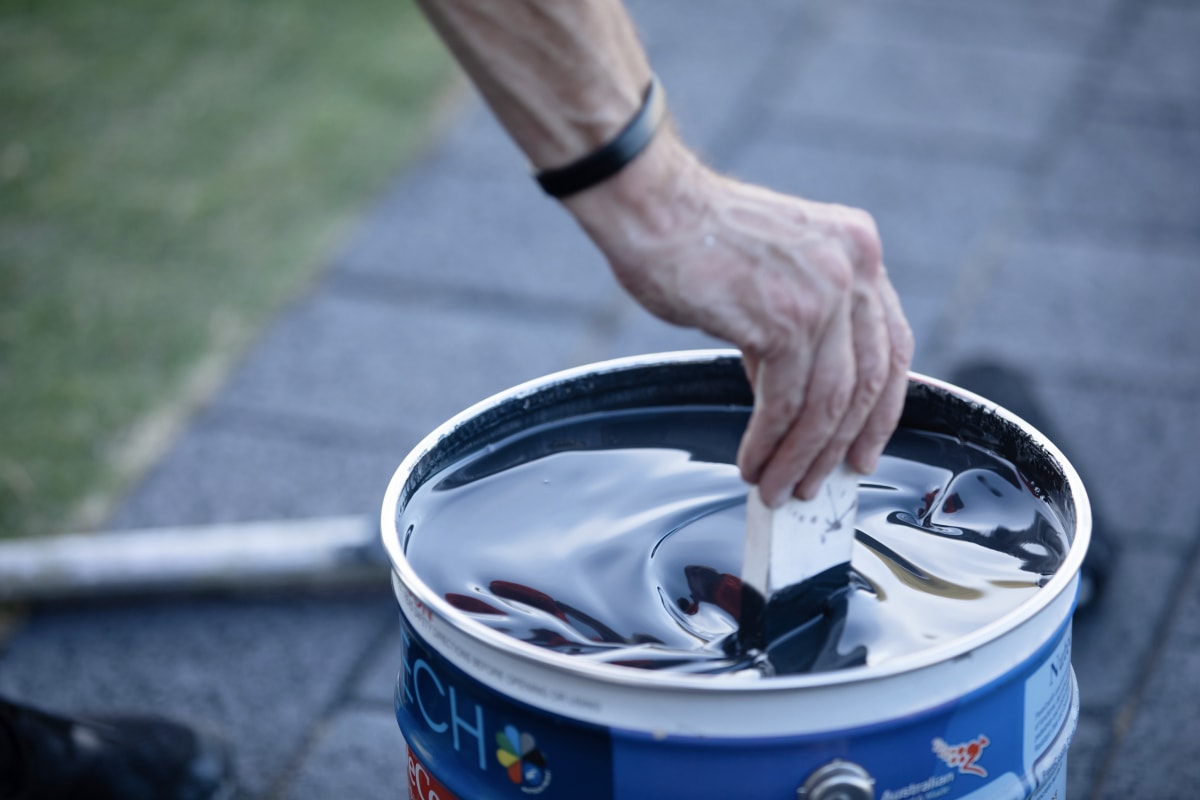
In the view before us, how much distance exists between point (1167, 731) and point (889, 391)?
1.27m

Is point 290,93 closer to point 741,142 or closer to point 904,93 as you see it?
point 741,142

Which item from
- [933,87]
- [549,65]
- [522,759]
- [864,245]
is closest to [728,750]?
[522,759]

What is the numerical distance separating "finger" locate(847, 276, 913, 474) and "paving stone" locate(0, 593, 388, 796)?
4.33 feet

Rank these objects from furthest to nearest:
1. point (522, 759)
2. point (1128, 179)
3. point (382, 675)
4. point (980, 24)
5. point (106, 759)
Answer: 1. point (980, 24)
2. point (1128, 179)
3. point (382, 675)
4. point (106, 759)
5. point (522, 759)

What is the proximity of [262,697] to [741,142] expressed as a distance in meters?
2.29

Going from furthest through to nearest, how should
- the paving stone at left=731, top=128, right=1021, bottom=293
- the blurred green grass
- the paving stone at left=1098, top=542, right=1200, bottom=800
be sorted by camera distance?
the paving stone at left=731, top=128, right=1021, bottom=293
the blurred green grass
the paving stone at left=1098, top=542, right=1200, bottom=800

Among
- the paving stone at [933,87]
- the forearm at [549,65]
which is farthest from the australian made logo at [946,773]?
the paving stone at [933,87]

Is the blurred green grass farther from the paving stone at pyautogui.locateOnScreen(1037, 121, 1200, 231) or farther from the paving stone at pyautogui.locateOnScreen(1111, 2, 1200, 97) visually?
the paving stone at pyautogui.locateOnScreen(1111, 2, 1200, 97)

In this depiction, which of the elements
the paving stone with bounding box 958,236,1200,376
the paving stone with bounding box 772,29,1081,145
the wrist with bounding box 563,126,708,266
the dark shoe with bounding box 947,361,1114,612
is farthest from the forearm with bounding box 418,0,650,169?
the paving stone with bounding box 772,29,1081,145

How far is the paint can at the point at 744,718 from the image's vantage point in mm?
982

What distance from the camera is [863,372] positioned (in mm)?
1035

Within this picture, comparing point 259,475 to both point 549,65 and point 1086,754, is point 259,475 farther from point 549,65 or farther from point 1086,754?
point 549,65

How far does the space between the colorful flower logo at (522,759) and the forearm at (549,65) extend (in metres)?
0.48

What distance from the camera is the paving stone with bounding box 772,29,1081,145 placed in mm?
3871
